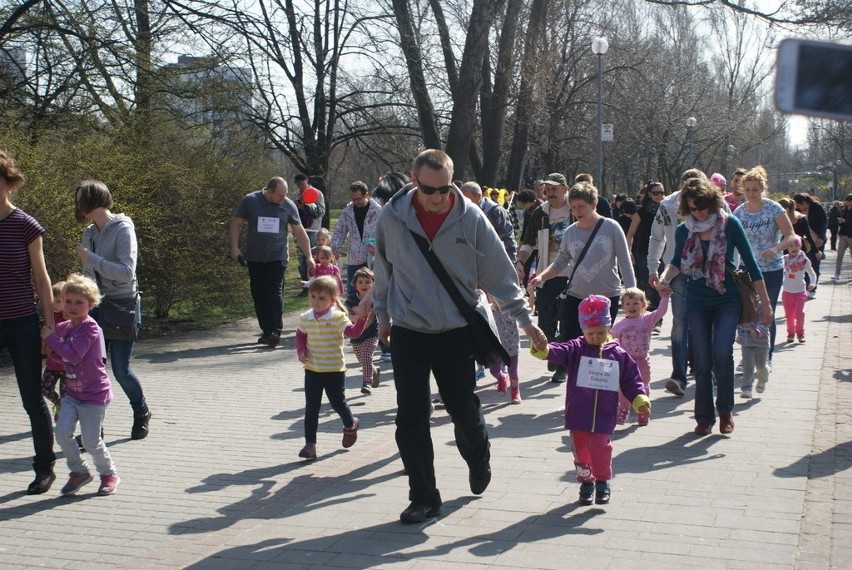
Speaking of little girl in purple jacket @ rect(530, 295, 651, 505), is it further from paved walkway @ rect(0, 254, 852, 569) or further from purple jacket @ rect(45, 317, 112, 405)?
purple jacket @ rect(45, 317, 112, 405)

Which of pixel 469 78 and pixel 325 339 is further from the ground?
pixel 469 78

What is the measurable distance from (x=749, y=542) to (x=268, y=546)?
2258mm

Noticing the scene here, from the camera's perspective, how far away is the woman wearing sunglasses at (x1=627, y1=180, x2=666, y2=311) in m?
13.1

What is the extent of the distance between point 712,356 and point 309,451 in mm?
2795

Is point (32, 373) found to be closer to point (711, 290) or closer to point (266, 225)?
point (711, 290)

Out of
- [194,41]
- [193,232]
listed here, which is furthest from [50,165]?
[194,41]

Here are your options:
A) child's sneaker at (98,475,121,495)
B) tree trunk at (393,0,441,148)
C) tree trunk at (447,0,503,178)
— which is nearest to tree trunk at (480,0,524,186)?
tree trunk at (447,0,503,178)

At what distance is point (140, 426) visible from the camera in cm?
779

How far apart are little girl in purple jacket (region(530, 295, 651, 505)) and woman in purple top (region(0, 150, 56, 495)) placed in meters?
2.87

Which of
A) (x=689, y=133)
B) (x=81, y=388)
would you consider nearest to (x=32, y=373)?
(x=81, y=388)

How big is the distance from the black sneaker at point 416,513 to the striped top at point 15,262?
2525mm

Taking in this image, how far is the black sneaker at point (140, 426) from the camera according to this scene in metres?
7.78

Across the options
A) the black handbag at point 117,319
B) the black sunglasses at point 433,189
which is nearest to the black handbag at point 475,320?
the black sunglasses at point 433,189

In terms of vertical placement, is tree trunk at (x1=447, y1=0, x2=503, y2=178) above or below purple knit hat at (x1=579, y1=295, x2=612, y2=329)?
above
